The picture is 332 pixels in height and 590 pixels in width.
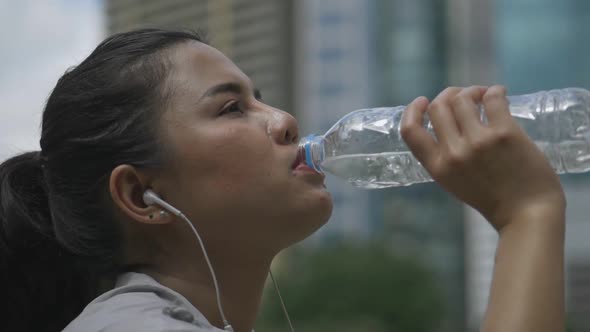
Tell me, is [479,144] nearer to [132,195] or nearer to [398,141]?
[132,195]

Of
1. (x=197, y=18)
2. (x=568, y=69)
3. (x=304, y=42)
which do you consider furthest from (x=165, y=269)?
(x=197, y=18)

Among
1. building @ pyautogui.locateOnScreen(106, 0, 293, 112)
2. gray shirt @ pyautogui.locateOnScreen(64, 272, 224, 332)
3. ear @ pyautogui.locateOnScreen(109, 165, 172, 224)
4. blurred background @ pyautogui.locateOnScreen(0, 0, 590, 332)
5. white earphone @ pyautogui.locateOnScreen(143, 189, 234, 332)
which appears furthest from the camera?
building @ pyautogui.locateOnScreen(106, 0, 293, 112)

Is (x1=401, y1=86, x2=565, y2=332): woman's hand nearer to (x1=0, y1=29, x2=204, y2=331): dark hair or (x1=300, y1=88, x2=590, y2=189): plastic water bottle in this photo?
(x1=300, y1=88, x2=590, y2=189): plastic water bottle

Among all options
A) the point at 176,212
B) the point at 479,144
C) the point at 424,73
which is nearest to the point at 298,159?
the point at 176,212

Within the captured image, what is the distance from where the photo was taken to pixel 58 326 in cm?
302

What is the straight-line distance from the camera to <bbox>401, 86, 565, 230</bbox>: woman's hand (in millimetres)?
2178

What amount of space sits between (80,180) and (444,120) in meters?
1.09

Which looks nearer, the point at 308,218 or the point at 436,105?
the point at 436,105

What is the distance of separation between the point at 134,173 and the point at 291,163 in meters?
0.39

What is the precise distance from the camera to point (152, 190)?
9.36 feet

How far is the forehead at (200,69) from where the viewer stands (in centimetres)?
291

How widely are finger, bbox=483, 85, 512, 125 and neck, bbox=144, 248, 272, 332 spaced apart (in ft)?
2.79

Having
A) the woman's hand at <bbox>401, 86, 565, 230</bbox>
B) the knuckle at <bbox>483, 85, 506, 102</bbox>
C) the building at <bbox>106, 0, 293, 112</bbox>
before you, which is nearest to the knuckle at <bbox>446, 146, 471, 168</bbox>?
the woman's hand at <bbox>401, 86, 565, 230</bbox>

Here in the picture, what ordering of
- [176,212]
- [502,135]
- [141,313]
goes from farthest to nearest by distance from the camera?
[176,212], [141,313], [502,135]
